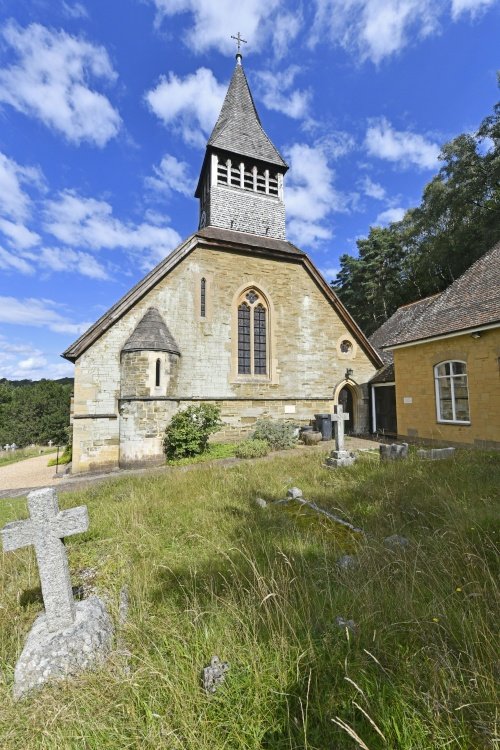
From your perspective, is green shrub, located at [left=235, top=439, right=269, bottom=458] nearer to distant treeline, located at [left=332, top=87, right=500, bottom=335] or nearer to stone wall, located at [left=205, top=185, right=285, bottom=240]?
stone wall, located at [left=205, top=185, right=285, bottom=240]

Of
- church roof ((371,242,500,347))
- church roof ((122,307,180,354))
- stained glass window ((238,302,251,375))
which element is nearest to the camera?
church roof ((371,242,500,347))

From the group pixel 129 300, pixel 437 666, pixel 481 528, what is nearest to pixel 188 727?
pixel 437 666

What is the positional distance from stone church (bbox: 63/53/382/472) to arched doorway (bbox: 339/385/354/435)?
2.7 inches

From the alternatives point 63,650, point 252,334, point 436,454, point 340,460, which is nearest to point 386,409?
point 252,334

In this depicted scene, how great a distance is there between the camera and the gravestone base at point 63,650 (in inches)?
82.4

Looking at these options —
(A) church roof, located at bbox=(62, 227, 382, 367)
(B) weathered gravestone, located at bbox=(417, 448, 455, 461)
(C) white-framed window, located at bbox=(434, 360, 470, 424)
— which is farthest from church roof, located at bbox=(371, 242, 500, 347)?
(B) weathered gravestone, located at bbox=(417, 448, 455, 461)

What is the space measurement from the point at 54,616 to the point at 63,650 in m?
0.34

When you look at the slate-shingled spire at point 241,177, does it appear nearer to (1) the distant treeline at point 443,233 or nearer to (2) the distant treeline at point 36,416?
(1) the distant treeline at point 443,233

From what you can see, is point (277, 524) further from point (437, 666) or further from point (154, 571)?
point (437, 666)

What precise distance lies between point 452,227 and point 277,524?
27048 mm

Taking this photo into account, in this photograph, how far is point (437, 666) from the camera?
5.93ft

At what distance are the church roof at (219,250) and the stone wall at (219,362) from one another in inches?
8.7

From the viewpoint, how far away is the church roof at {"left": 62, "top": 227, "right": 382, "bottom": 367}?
12.1 m

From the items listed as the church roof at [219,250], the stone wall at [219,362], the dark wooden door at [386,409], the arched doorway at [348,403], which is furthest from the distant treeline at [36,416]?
the dark wooden door at [386,409]
